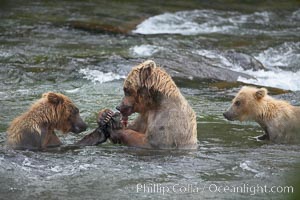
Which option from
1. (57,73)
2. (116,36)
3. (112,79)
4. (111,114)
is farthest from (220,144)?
(116,36)

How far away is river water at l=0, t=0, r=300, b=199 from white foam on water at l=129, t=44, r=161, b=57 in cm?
2

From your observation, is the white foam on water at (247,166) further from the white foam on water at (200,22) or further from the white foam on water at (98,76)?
the white foam on water at (200,22)

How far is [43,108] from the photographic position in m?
8.16

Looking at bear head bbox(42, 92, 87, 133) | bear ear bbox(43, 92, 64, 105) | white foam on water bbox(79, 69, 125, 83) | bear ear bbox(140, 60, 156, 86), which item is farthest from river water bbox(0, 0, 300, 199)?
bear ear bbox(140, 60, 156, 86)

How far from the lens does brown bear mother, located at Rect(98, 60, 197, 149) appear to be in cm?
805

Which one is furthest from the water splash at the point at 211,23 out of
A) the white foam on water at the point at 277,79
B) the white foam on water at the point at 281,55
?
the white foam on water at the point at 277,79

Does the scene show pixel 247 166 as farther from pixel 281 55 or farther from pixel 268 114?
pixel 281 55

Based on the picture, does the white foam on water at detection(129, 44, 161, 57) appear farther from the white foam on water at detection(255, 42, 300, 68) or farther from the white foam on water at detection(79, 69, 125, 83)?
the white foam on water at detection(255, 42, 300, 68)

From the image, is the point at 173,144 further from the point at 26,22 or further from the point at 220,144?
the point at 26,22

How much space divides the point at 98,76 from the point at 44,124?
550 cm

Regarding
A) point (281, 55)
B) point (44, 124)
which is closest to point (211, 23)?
point (281, 55)

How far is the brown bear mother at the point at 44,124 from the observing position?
8039mm

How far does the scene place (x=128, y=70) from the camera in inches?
545

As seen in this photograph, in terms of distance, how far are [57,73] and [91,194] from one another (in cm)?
739
